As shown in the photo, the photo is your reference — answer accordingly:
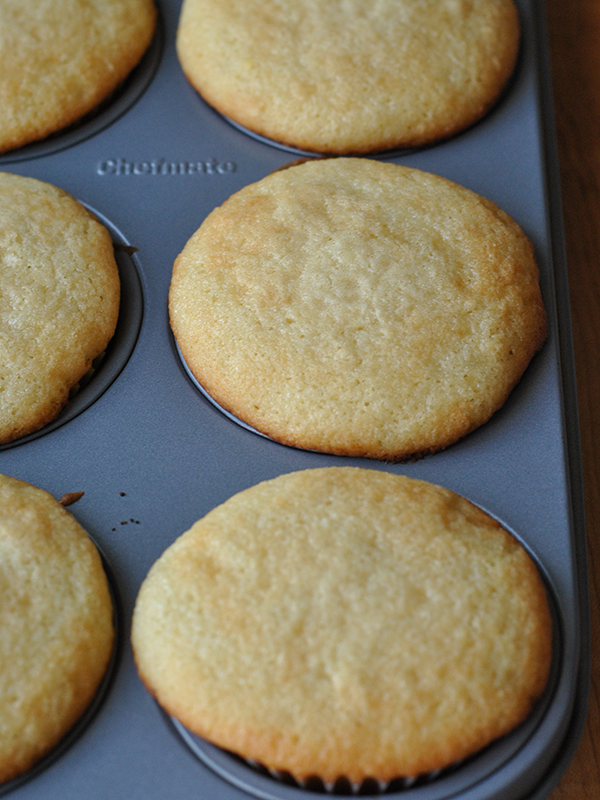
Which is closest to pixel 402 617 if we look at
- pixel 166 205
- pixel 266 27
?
pixel 166 205

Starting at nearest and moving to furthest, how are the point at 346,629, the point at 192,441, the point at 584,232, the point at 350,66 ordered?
the point at 346,629 < the point at 192,441 < the point at 350,66 < the point at 584,232

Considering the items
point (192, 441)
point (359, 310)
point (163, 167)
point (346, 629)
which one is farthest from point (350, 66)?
point (346, 629)

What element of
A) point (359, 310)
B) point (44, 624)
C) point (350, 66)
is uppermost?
point (350, 66)

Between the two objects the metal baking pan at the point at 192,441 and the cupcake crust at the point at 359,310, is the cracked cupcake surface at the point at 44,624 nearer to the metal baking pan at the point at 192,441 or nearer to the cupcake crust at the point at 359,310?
the metal baking pan at the point at 192,441

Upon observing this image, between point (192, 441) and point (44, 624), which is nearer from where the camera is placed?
point (44, 624)

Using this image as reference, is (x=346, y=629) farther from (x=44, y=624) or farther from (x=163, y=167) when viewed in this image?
(x=163, y=167)

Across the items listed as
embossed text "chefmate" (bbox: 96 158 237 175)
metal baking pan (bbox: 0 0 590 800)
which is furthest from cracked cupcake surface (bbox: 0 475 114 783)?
embossed text "chefmate" (bbox: 96 158 237 175)

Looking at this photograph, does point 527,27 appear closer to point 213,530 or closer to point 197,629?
point 213,530
